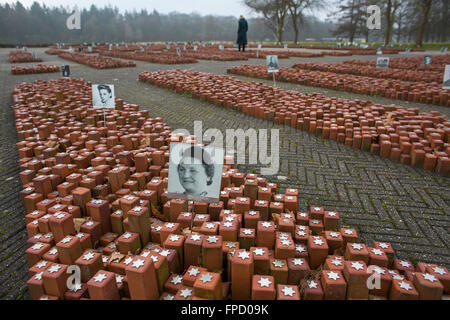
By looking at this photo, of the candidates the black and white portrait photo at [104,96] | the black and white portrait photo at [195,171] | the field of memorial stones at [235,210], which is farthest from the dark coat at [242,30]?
the black and white portrait photo at [195,171]

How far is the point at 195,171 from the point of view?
93.2 inches

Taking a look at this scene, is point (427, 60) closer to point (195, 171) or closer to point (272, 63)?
point (272, 63)

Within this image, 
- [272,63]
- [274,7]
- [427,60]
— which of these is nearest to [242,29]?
[427,60]

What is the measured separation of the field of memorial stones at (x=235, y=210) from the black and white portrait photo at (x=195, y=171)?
300mm

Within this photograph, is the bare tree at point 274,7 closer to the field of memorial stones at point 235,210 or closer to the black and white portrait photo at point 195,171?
the field of memorial stones at point 235,210

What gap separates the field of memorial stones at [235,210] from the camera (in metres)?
1.99

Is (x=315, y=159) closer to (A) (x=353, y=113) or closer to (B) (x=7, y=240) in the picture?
(A) (x=353, y=113)

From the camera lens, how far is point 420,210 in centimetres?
349

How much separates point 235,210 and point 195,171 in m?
0.81

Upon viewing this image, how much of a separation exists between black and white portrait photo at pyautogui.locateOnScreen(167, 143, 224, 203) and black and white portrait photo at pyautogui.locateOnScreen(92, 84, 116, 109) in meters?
3.89

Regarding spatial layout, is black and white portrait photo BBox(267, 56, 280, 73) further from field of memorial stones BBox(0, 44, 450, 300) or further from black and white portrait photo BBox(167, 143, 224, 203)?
black and white portrait photo BBox(167, 143, 224, 203)

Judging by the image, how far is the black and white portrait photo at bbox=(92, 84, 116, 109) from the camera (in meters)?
5.64
